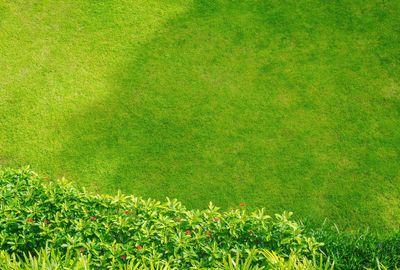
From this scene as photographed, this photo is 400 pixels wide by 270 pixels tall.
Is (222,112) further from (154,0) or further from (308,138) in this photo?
(154,0)

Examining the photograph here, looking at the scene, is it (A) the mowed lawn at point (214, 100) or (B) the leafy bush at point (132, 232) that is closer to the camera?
(B) the leafy bush at point (132, 232)

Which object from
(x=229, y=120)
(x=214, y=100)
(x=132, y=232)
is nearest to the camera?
(x=132, y=232)

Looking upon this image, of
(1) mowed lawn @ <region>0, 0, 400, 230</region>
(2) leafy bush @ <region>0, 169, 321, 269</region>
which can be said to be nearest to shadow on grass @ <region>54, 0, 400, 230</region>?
(1) mowed lawn @ <region>0, 0, 400, 230</region>

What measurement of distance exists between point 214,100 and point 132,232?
2001 mm

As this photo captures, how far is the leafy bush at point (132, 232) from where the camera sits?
2359 mm

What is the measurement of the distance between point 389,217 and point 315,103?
1.47 m

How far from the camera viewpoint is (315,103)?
12.9 ft

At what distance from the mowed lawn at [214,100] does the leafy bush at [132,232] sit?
0.85 metres

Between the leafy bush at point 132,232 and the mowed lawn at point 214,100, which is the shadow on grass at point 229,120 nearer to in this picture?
the mowed lawn at point 214,100

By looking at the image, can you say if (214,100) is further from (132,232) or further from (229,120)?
(132,232)

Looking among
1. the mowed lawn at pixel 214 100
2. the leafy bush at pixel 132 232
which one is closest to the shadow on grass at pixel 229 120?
the mowed lawn at pixel 214 100

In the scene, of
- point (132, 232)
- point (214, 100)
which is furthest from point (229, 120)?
point (132, 232)

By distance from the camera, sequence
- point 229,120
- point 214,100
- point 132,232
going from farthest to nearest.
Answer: point 214,100
point 229,120
point 132,232

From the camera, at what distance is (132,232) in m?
2.55
